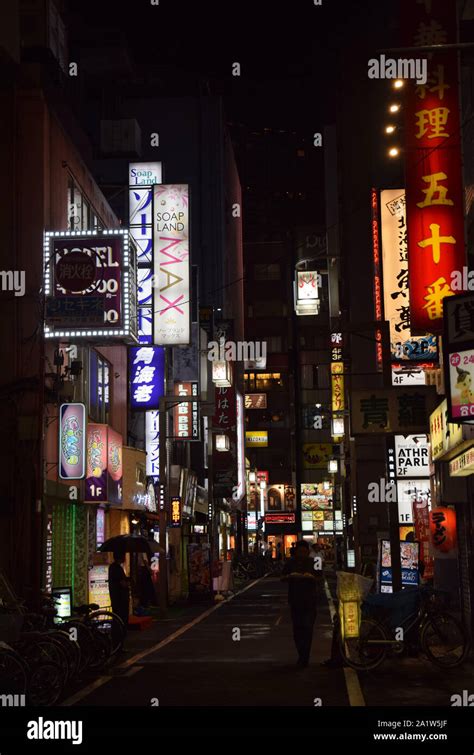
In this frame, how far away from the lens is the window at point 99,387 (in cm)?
2756

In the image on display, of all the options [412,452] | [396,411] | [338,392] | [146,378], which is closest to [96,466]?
[396,411]

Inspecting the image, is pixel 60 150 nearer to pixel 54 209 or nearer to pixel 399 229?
pixel 54 209

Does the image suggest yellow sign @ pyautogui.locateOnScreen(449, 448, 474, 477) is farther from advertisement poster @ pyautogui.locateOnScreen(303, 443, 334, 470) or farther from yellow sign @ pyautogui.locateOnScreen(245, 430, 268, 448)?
yellow sign @ pyautogui.locateOnScreen(245, 430, 268, 448)

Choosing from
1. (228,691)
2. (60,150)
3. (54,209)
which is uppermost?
(60,150)

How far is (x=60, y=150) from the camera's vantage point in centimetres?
2414

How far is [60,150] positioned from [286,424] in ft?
344

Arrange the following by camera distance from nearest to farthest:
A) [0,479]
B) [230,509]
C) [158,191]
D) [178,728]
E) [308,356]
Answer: [178,728] → [0,479] → [158,191] → [230,509] → [308,356]

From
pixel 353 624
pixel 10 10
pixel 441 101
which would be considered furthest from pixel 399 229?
pixel 353 624

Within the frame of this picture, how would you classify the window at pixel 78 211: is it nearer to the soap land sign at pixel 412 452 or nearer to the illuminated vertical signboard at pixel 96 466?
the illuminated vertical signboard at pixel 96 466

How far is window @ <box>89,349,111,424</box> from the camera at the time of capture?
1085 inches

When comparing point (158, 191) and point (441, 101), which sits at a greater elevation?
point (158, 191)

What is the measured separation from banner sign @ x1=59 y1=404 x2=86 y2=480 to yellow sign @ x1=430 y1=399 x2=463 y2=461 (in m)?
7.69

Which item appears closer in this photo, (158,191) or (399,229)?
(399,229)

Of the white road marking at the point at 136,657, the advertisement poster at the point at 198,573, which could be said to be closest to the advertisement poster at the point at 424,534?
the white road marking at the point at 136,657
